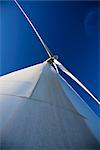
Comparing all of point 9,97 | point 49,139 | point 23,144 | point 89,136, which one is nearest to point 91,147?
point 89,136

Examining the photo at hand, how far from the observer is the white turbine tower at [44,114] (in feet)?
36.0

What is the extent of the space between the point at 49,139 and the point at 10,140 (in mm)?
1213

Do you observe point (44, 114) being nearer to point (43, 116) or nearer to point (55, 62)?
point (43, 116)

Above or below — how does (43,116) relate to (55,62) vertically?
below

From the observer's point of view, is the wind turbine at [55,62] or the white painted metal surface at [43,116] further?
the wind turbine at [55,62]

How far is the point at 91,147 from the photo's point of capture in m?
11.6

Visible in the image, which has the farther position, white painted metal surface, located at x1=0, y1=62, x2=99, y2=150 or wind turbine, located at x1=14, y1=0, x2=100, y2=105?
wind turbine, located at x1=14, y1=0, x2=100, y2=105

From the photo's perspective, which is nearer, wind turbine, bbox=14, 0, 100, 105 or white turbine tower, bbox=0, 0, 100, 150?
white turbine tower, bbox=0, 0, 100, 150

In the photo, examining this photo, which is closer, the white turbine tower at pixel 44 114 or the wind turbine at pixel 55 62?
the white turbine tower at pixel 44 114

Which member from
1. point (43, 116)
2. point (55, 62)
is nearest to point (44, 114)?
point (43, 116)

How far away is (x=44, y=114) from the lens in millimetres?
11930

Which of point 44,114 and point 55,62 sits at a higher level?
point 55,62

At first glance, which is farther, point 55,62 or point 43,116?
point 55,62

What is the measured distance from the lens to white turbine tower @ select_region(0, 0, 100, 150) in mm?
10984
